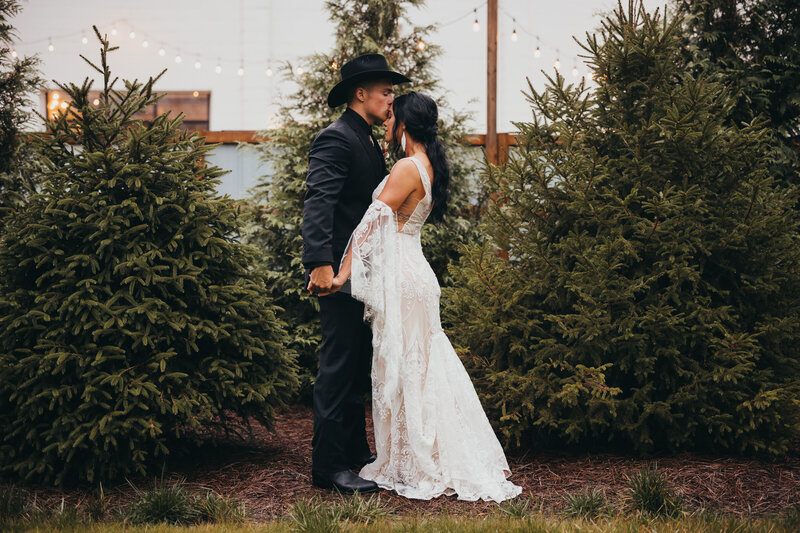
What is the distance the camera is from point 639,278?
4.15 metres

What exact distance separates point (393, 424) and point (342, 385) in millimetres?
361

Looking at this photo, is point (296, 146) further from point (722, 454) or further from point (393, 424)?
point (722, 454)

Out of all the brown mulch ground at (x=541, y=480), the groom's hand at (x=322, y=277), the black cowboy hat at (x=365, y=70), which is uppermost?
the black cowboy hat at (x=365, y=70)

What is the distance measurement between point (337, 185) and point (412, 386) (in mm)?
1196

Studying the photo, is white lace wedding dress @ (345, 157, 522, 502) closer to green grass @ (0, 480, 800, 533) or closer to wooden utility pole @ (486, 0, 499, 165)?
green grass @ (0, 480, 800, 533)

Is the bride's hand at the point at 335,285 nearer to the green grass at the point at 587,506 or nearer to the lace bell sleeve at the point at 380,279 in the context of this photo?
the lace bell sleeve at the point at 380,279

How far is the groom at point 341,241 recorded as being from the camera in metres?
3.60

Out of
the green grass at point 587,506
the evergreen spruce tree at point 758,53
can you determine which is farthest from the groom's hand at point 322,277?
the evergreen spruce tree at point 758,53

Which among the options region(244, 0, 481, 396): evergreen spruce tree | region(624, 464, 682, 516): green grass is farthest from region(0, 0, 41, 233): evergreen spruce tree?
region(624, 464, 682, 516): green grass

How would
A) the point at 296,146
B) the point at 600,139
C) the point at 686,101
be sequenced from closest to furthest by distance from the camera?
1. the point at 686,101
2. the point at 600,139
3. the point at 296,146

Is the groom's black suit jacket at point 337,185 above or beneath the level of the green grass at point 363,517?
above

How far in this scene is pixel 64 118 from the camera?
3988 millimetres

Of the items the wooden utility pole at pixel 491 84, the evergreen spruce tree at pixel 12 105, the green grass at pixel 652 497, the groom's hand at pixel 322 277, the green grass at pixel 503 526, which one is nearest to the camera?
the green grass at pixel 503 526

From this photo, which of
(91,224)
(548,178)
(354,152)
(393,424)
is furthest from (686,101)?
(91,224)
